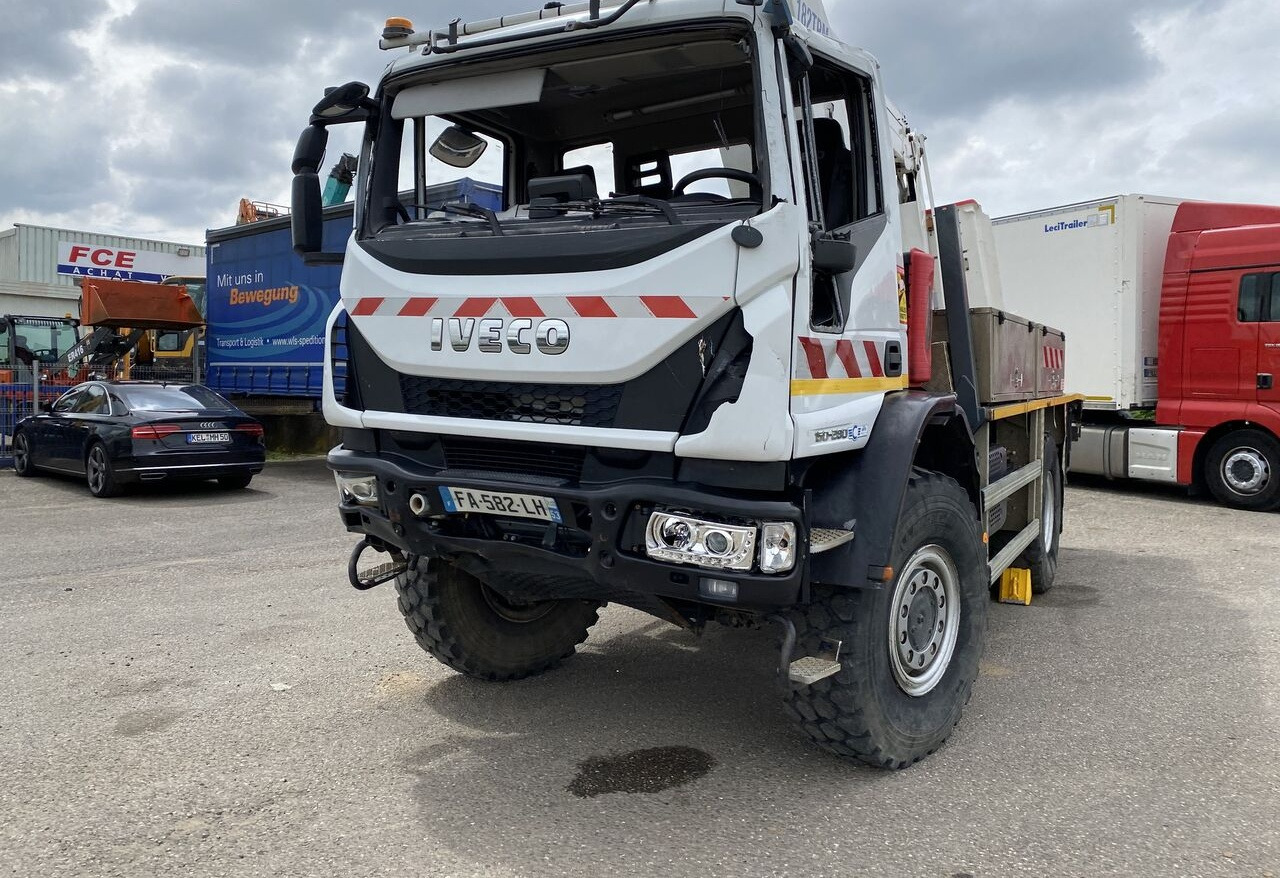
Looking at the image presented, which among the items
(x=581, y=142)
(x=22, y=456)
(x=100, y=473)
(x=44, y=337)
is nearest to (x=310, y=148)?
(x=581, y=142)

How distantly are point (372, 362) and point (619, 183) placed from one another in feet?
4.37

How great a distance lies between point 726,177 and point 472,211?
3.13ft

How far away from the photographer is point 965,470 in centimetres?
403

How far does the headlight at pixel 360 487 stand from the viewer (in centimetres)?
365

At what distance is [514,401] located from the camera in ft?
10.9

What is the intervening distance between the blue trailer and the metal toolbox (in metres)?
9.19

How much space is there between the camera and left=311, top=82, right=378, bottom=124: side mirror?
373 cm

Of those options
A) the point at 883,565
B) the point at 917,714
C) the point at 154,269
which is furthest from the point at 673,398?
the point at 154,269

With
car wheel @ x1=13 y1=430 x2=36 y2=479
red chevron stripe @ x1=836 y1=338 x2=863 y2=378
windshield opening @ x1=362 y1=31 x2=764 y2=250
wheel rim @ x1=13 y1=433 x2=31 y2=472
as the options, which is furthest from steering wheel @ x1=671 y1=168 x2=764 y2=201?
wheel rim @ x1=13 y1=433 x2=31 y2=472

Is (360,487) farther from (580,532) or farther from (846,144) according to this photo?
(846,144)

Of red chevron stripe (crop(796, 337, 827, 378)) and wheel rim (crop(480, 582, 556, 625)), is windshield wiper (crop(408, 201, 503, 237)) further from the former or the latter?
wheel rim (crop(480, 582, 556, 625))

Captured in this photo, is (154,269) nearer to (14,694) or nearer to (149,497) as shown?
(149,497)

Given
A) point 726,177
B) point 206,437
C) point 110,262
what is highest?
point 110,262

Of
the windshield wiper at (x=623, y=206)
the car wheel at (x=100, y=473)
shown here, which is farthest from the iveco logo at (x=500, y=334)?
the car wheel at (x=100, y=473)
